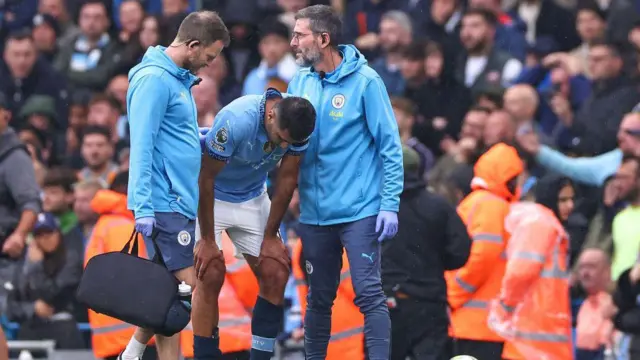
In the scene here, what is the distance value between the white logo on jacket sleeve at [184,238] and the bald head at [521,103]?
19.2 ft

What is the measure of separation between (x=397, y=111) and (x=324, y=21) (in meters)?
3.63

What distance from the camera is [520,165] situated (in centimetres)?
1210

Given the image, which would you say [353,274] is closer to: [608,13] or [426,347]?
[426,347]

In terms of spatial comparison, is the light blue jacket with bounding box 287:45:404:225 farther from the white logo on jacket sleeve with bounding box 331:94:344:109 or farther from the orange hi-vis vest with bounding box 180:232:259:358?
the orange hi-vis vest with bounding box 180:232:259:358

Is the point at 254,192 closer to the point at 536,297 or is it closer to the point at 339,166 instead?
the point at 339,166

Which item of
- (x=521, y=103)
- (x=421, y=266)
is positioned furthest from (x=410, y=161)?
(x=521, y=103)

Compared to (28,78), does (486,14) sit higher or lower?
higher

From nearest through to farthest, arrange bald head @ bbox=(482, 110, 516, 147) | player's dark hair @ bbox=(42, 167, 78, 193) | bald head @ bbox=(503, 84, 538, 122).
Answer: bald head @ bbox=(482, 110, 516, 147), bald head @ bbox=(503, 84, 538, 122), player's dark hair @ bbox=(42, 167, 78, 193)

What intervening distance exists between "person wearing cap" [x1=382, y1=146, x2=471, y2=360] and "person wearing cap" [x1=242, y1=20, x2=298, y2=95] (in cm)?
540

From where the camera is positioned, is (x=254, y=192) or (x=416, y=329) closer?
(x=254, y=192)

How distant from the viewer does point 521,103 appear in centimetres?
1473

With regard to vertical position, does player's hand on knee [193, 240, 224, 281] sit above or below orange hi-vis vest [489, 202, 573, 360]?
above

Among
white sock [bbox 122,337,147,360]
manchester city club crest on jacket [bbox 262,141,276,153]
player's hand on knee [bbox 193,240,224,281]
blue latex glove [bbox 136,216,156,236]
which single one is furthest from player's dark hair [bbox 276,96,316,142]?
white sock [bbox 122,337,147,360]

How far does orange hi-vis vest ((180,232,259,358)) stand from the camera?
38.0 ft
